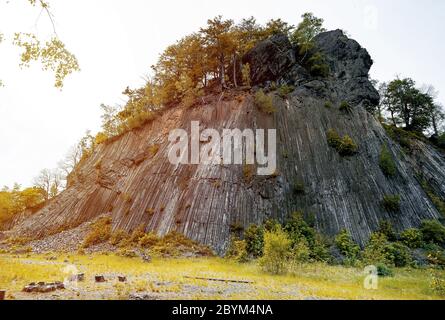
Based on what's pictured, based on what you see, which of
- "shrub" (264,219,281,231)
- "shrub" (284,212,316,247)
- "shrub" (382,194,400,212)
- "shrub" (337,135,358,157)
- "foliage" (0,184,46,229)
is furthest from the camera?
"foliage" (0,184,46,229)

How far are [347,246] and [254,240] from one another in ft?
22.1

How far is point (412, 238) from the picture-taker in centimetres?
2428

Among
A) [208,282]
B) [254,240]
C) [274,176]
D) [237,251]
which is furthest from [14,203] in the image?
[208,282]

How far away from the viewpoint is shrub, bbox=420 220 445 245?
2453 centimetres

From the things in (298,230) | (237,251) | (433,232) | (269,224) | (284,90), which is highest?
(284,90)

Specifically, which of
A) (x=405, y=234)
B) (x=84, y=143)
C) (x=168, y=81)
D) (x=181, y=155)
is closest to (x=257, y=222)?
(x=181, y=155)

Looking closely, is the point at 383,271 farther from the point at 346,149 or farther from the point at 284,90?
the point at 284,90

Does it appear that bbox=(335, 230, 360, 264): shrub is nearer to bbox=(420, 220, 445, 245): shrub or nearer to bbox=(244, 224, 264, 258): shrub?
→ bbox=(244, 224, 264, 258): shrub

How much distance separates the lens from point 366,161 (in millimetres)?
30062

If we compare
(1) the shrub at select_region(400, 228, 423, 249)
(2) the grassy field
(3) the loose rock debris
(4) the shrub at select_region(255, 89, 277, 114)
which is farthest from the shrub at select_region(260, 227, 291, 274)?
(4) the shrub at select_region(255, 89, 277, 114)

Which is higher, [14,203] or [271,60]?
[271,60]

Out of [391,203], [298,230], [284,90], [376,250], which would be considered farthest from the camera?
[284,90]

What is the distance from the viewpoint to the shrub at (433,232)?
24.5 metres

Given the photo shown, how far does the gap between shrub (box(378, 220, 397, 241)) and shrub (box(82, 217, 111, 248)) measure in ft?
72.3
